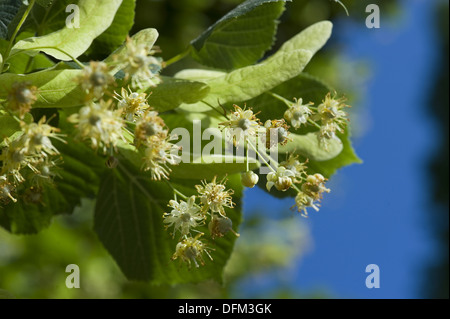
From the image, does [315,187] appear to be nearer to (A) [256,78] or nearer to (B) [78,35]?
(A) [256,78]

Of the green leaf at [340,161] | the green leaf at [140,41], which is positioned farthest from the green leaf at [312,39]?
the green leaf at [140,41]

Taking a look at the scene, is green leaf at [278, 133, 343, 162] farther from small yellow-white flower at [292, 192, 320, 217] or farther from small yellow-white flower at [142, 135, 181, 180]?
small yellow-white flower at [142, 135, 181, 180]

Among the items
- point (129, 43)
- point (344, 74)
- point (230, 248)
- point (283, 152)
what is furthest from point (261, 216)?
point (129, 43)

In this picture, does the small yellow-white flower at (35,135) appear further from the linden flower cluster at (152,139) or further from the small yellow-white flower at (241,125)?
the small yellow-white flower at (241,125)

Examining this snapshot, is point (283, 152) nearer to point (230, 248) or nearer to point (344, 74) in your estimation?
point (230, 248)

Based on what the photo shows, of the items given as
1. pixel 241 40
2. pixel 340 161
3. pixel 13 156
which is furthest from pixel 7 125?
pixel 340 161

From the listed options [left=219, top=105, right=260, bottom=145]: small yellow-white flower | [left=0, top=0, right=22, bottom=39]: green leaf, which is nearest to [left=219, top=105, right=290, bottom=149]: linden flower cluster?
[left=219, top=105, right=260, bottom=145]: small yellow-white flower

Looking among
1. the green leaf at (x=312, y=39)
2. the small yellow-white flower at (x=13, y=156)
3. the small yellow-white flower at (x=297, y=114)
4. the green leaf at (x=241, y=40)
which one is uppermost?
the green leaf at (x=241, y=40)
